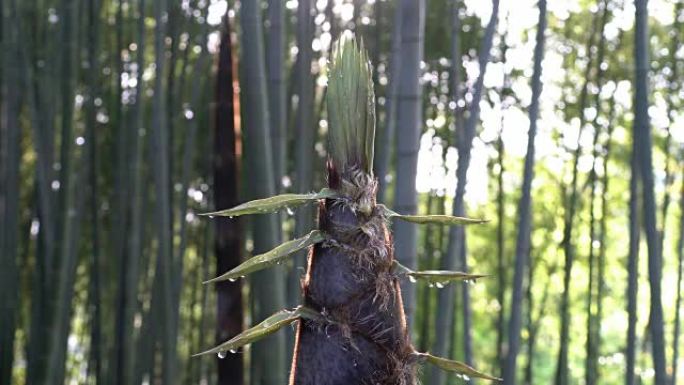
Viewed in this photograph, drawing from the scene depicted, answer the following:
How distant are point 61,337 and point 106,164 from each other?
107cm

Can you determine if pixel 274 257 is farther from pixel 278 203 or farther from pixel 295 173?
pixel 295 173

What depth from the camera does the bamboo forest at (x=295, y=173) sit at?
19.3 inches

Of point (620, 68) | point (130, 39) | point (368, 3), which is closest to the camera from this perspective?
point (368, 3)

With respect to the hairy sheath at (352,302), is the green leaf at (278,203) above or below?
above

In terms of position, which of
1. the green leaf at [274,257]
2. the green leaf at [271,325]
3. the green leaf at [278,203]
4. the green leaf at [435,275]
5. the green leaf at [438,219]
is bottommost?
the green leaf at [271,325]

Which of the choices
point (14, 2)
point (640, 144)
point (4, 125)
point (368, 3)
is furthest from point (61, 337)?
point (640, 144)

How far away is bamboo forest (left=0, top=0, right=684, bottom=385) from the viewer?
0.49 metres

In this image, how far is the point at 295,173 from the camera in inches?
68.9

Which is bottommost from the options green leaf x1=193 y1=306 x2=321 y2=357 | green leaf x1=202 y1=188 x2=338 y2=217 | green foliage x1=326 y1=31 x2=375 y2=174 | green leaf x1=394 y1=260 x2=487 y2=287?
green leaf x1=193 y1=306 x2=321 y2=357

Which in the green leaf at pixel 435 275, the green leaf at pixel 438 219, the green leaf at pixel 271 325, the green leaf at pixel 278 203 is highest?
the green leaf at pixel 278 203

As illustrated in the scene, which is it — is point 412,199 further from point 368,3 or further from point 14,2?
point 14,2

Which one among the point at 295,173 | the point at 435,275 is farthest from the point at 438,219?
the point at 295,173

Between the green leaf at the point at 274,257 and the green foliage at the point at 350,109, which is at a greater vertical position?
the green foliage at the point at 350,109

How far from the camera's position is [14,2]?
2242mm
